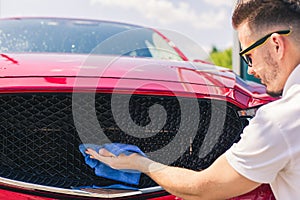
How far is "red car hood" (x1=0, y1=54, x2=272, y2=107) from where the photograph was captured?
6.77ft

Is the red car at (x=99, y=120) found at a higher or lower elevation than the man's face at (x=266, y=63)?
lower

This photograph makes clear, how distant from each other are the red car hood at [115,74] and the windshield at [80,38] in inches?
31.7

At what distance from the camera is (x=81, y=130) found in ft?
6.94

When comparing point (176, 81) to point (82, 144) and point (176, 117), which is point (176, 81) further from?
point (82, 144)

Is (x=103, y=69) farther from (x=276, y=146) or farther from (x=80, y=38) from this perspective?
(x=80, y=38)

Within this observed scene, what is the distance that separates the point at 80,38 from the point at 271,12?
237cm

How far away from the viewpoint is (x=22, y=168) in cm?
207

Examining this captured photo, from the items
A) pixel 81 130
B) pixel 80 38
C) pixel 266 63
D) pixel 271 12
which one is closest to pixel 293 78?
pixel 266 63

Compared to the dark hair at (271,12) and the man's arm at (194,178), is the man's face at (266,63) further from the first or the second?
the man's arm at (194,178)

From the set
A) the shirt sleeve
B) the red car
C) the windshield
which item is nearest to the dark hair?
the shirt sleeve

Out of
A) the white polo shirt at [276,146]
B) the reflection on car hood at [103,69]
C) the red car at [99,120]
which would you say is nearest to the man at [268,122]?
the white polo shirt at [276,146]

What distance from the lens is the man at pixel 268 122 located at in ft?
4.50

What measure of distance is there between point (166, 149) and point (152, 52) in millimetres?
1376

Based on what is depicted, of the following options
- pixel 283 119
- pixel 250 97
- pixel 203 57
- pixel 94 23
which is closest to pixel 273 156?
pixel 283 119
